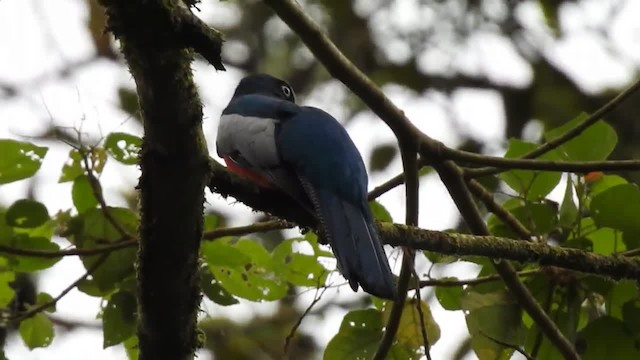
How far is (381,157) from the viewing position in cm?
641

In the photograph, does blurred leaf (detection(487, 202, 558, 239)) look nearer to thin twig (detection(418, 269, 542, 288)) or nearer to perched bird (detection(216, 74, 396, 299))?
thin twig (detection(418, 269, 542, 288))

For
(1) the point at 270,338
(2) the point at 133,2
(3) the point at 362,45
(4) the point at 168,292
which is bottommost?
(4) the point at 168,292

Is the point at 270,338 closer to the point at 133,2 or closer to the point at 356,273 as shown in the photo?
the point at 356,273

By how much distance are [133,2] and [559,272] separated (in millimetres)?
1904

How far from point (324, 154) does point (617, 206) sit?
0.88 meters

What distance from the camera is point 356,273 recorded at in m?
2.48

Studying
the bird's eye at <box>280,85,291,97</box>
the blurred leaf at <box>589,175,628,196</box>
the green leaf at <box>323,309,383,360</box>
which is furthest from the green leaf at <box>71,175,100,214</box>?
the blurred leaf at <box>589,175,628,196</box>

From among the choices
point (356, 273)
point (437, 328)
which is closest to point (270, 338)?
point (437, 328)

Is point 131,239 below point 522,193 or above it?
below

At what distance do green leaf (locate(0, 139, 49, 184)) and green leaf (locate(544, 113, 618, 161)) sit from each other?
1.60 m

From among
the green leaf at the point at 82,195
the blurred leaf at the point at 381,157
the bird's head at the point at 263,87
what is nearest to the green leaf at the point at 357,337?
the green leaf at the point at 82,195

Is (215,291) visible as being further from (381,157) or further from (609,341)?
(381,157)

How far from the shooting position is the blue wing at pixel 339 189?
2.50 metres

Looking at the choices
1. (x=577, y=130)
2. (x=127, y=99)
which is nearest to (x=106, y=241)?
(x=577, y=130)
